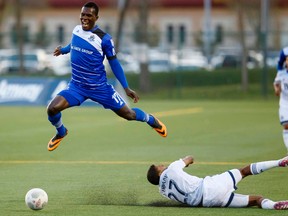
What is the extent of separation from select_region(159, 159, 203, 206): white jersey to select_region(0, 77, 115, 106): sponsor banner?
949 inches

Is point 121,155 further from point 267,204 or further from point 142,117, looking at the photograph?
point 267,204

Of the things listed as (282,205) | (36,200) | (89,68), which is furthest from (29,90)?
(282,205)

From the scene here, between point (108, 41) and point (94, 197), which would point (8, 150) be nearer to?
point (108, 41)

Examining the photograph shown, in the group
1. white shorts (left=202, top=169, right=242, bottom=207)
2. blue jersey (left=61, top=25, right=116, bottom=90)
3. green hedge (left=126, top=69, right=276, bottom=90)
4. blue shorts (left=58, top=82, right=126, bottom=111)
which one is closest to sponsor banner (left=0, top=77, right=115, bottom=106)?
green hedge (left=126, top=69, right=276, bottom=90)

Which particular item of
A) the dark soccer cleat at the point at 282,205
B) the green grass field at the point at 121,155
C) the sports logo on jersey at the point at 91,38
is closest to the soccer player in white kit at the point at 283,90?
the green grass field at the point at 121,155

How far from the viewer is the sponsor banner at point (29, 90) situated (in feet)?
122

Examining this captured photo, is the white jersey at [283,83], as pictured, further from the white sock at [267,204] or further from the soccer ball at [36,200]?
the soccer ball at [36,200]

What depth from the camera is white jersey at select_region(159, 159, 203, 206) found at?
42.4 ft

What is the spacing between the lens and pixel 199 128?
27453mm

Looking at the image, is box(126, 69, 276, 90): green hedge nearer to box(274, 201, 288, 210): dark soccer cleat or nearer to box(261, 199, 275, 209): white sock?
box(261, 199, 275, 209): white sock

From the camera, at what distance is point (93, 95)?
1678 cm

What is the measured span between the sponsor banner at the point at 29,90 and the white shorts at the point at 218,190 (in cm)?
2418

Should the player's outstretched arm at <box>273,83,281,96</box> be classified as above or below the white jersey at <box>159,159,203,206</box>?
above

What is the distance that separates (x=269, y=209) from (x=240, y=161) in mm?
6392
